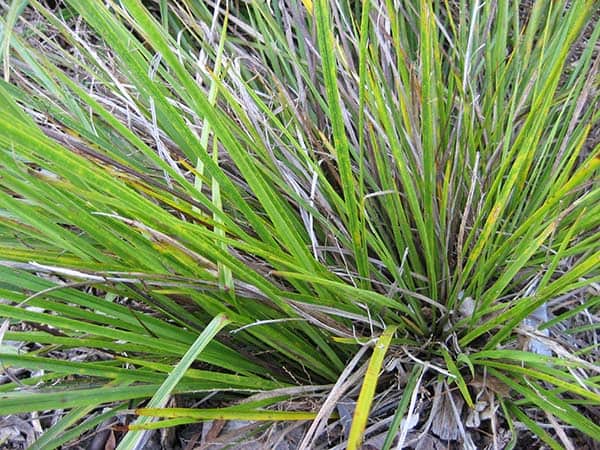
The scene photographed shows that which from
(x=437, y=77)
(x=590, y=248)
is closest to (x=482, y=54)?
(x=437, y=77)

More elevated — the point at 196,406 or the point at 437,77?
the point at 437,77

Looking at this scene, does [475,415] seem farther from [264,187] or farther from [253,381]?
[264,187]

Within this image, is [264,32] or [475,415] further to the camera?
[264,32]

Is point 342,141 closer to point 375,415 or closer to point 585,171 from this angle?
point 585,171

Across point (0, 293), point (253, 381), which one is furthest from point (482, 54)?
point (0, 293)

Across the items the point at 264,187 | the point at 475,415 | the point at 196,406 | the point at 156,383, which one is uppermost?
the point at 264,187

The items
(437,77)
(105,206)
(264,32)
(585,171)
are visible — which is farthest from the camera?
(264,32)

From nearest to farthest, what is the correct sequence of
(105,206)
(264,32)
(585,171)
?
1. (585,171)
2. (105,206)
3. (264,32)
